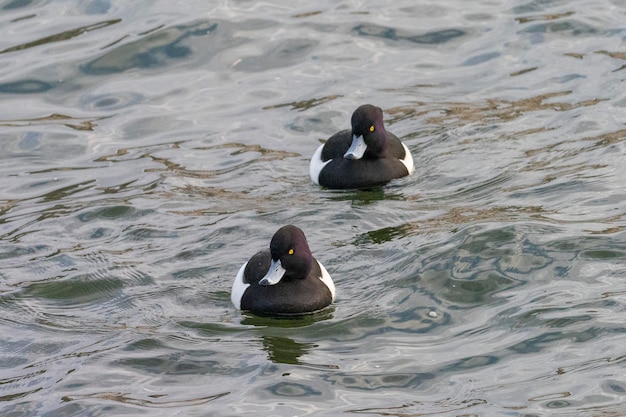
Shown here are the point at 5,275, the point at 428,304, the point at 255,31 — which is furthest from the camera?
the point at 255,31

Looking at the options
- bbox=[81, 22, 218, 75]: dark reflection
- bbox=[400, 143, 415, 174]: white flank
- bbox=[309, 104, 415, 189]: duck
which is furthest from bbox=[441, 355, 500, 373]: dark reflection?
bbox=[81, 22, 218, 75]: dark reflection

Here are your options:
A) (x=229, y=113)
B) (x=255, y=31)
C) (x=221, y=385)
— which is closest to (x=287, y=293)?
(x=221, y=385)

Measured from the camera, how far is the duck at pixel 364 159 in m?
14.1

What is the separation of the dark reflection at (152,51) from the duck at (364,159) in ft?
15.0

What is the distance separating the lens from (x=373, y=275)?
11.4 meters

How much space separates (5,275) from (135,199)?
2118 millimetres

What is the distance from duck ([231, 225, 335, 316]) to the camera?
428 inches

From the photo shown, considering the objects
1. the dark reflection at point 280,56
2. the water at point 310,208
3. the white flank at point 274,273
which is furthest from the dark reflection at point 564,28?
the white flank at point 274,273

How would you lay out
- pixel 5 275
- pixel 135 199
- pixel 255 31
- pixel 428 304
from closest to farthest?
pixel 428 304 → pixel 5 275 → pixel 135 199 → pixel 255 31

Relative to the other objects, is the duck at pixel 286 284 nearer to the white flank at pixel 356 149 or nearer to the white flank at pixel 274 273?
the white flank at pixel 274 273

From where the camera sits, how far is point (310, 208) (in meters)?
13.2

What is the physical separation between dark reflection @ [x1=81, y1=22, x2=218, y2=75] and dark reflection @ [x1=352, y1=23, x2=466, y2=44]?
6.97 ft

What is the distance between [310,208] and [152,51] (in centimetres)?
596

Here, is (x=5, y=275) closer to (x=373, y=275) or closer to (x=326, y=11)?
(x=373, y=275)
